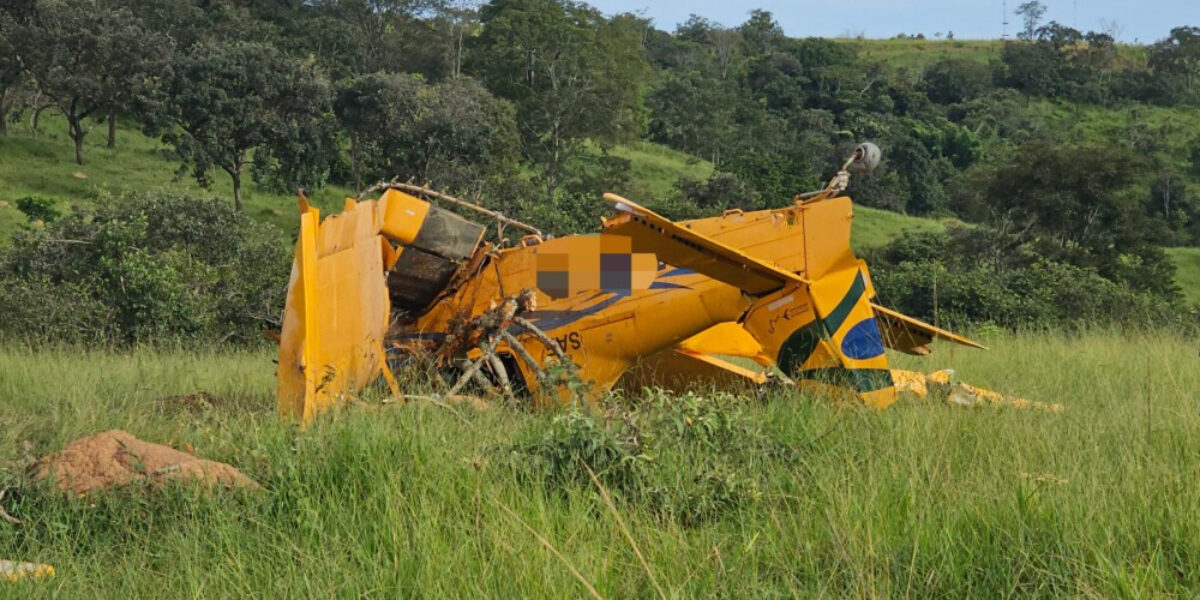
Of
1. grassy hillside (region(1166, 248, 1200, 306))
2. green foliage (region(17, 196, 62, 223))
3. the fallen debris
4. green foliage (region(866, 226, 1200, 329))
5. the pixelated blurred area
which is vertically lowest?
grassy hillside (region(1166, 248, 1200, 306))

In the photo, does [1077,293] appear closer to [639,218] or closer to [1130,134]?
[639,218]

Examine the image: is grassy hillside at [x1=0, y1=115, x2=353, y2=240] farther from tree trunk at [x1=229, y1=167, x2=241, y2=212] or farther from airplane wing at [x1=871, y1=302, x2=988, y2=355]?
airplane wing at [x1=871, y1=302, x2=988, y2=355]

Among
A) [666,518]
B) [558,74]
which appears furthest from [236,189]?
[666,518]

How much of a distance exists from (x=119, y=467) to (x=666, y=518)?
231cm

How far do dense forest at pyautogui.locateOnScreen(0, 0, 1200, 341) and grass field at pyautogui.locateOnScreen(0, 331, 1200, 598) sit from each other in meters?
4.14

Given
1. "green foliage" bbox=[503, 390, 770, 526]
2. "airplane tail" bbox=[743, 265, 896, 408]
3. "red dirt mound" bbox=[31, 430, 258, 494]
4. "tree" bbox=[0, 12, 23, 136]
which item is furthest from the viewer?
"tree" bbox=[0, 12, 23, 136]

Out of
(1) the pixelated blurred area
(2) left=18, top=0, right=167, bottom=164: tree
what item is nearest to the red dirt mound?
(1) the pixelated blurred area

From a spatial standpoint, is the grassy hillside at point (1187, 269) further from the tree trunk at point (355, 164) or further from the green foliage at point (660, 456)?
the green foliage at point (660, 456)

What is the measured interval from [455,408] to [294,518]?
1627 millimetres

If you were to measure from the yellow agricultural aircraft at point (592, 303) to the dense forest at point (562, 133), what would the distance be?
2559 mm

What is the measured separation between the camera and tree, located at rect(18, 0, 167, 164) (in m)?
39.7

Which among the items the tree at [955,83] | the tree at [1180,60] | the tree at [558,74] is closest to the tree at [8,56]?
the tree at [558,74]

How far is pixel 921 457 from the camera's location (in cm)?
457

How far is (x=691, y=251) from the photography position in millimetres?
5918
